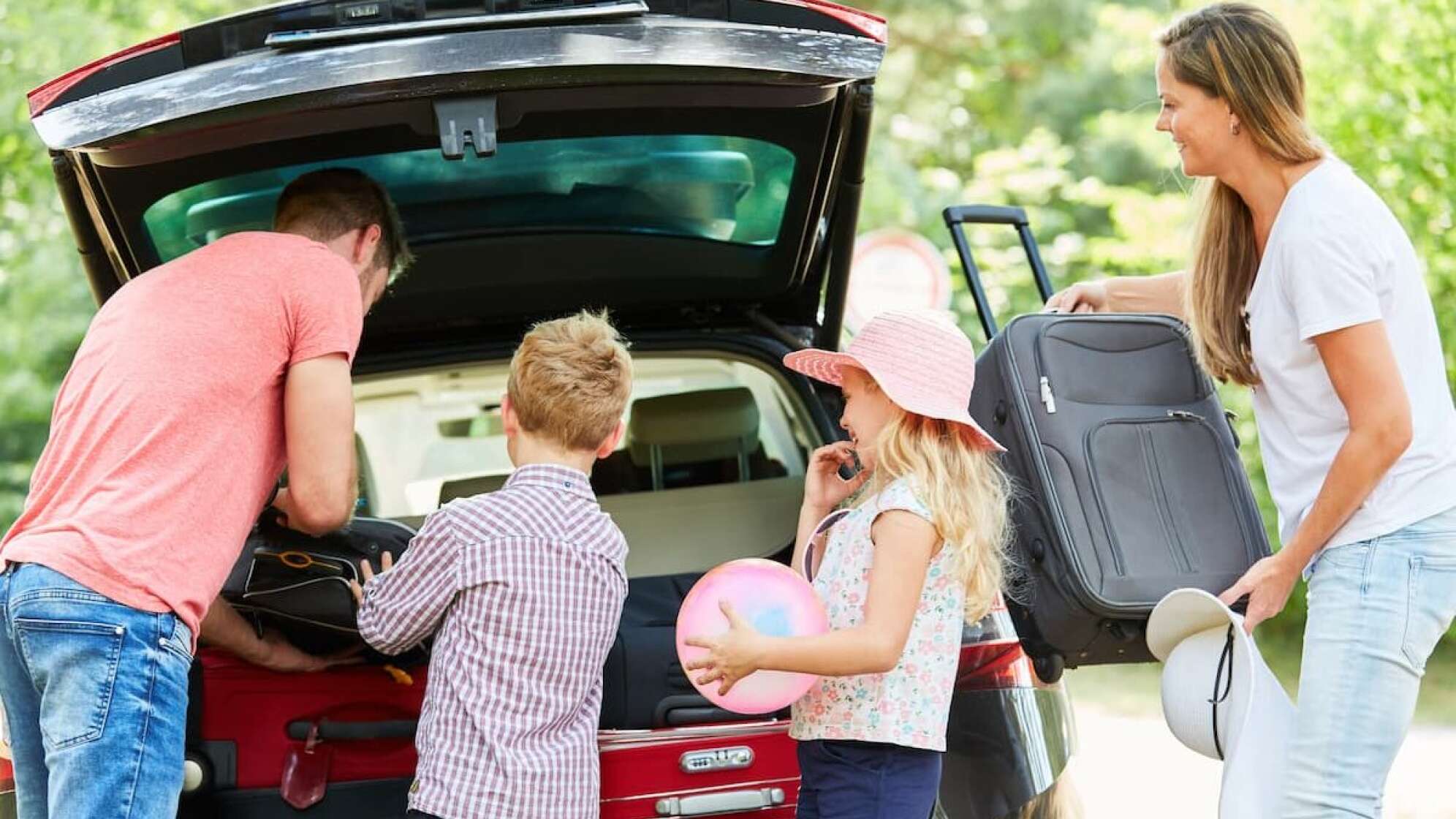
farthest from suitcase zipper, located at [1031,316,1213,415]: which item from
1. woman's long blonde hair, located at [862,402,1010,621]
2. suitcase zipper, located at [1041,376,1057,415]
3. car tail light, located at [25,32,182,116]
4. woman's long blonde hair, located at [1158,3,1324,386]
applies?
car tail light, located at [25,32,182,116]

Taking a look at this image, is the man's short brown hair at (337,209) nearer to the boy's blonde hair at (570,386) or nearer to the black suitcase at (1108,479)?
the boy's blonde hair at (570,386)

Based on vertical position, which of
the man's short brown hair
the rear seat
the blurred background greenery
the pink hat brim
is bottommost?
the blurred background greenery

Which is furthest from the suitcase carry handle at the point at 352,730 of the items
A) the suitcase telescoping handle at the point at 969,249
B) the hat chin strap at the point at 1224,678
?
the suitcase telescoping handle at the point at 969,249

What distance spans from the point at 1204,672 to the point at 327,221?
1.68 metres

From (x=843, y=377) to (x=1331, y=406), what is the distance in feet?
2.56

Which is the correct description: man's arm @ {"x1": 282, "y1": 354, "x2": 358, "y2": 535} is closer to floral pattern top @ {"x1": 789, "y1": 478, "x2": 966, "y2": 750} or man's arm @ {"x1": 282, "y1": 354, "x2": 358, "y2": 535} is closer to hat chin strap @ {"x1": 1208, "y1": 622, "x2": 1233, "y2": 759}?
floral pattern top @ {"x1": 789, "y1": 478, "x2": 966, "y2": 750}

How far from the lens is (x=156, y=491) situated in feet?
7.68

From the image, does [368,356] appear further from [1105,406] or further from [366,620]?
[1105,406]

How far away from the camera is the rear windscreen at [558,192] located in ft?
11.0

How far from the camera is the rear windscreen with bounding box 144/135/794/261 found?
3348mm

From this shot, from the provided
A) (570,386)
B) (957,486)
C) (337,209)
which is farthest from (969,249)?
(337,209)

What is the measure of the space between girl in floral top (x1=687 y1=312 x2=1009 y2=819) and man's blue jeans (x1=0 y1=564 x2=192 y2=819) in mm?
790

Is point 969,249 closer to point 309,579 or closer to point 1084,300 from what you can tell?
point 1084,300

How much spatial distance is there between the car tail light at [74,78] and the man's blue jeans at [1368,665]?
6.91 feet
